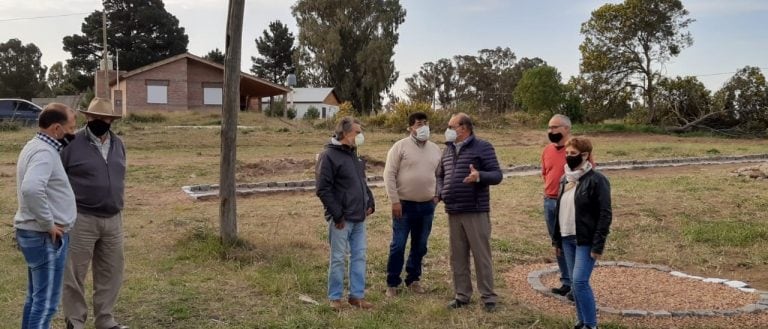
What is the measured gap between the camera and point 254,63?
6650cm

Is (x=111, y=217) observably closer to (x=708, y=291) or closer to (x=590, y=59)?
(x=708, y=291)

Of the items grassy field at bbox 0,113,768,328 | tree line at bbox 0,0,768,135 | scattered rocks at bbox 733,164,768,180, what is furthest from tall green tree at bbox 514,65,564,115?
scattered rocks at bbox 733,164,768,180

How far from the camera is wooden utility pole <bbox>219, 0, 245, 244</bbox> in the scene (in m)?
7.22

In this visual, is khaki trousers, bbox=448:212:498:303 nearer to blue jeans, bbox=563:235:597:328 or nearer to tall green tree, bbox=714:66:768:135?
blue jeans, bbox=563:235:597:328

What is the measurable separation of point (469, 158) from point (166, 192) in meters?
8.59

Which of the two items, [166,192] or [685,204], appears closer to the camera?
[685,204]

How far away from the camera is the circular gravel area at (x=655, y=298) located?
5.17m

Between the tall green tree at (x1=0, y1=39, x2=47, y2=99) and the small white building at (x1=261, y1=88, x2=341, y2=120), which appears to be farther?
the tall green tree at (x1=0, y1=39, x2=47, y2=99)

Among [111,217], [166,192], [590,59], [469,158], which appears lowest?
[166,192]

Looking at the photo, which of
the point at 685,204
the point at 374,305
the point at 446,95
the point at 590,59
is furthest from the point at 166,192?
the point at 446,95

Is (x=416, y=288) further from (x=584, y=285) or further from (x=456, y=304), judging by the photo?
(x=584, y=285)

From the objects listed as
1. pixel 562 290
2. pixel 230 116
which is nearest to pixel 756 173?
pixel 562 290

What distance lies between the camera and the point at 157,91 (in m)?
35.8

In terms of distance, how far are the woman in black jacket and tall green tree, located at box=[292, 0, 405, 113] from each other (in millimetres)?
44024
